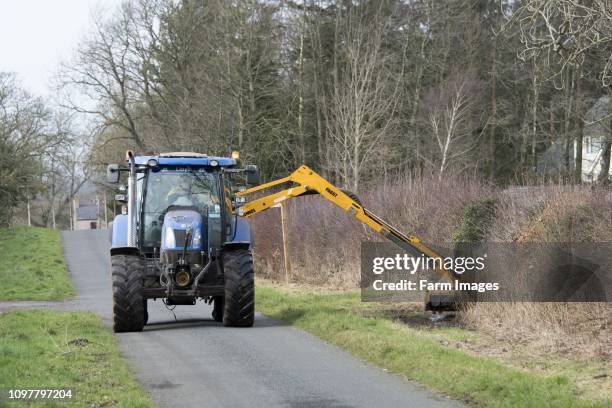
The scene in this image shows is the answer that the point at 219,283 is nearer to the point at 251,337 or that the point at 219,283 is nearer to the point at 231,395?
the point at 251,337

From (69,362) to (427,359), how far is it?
14.7ft

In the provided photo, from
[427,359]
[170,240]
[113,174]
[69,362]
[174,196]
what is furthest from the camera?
[174,196]

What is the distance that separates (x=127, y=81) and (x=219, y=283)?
137 feet

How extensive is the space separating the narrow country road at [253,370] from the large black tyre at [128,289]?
0.33 m

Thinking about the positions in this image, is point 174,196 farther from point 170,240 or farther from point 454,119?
point 454,119

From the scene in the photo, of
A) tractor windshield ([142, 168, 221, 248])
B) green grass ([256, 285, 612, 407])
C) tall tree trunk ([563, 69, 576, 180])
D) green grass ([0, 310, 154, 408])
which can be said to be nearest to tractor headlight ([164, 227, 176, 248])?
tractor windshield ([142, 168, 221, 248])

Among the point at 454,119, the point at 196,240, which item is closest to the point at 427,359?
the point at 196,240

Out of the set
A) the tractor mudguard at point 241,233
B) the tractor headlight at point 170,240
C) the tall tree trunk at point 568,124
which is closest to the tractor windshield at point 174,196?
the tractor mudguard at point 241,233

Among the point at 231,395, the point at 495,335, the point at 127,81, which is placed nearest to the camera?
the point at 231,395

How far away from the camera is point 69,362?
12.9 m

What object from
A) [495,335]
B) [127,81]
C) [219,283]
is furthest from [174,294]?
[127,81]

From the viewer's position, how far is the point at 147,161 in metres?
17.2

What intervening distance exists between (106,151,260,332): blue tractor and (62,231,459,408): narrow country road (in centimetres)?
54

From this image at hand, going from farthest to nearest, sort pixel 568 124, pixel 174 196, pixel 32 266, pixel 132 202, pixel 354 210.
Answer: pixel 568 124 → pixel 32 266 → pixel 354 210 → pixel 174 196 → pixel 132 202
